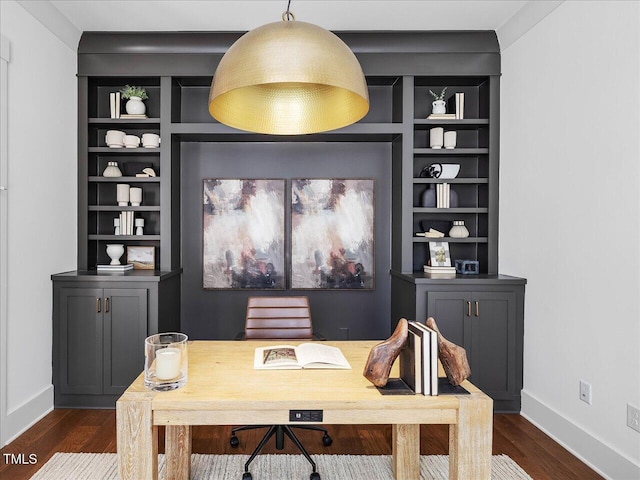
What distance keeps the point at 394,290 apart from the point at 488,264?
805 mm

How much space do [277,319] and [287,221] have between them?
1.16 metres

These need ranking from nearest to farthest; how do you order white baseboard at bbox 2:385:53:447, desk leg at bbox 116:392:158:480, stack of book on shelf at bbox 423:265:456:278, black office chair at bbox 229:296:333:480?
1. desk leg at bbox 116:392:158:480
2. white baseboard at bbox 2:385:53:447
3. black office chair at bbox 229:296:333:480
4. stack of book on shelf at bbox 423:265:456:278

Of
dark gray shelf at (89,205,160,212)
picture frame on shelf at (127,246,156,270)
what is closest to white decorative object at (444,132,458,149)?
dark gray shelf at (89,205,160,212)

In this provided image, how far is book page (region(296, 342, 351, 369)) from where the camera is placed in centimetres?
187

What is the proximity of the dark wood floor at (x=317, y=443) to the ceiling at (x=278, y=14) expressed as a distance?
288 centimetres

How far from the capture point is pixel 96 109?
3.81 m

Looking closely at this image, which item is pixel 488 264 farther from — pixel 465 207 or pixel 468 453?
pixel 468 453

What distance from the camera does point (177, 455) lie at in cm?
224

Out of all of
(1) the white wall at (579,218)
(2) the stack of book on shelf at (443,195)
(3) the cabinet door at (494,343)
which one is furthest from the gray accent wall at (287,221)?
(1) the white wall at (579,218)

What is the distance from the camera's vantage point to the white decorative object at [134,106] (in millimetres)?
3568

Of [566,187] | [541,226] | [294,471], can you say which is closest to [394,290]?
[541,226]

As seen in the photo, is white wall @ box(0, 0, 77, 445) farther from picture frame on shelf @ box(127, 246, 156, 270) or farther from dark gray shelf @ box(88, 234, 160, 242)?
picture frame on shelf @ box(127, 246, 156, 270)

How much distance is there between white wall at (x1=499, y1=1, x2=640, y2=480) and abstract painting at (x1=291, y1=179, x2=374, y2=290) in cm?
120

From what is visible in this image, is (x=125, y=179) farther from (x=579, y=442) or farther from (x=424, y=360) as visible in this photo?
(x=579, y=442)
